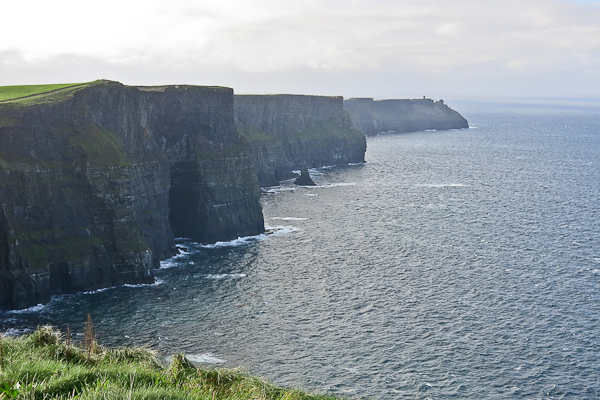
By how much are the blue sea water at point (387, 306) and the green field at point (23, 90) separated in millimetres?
29212

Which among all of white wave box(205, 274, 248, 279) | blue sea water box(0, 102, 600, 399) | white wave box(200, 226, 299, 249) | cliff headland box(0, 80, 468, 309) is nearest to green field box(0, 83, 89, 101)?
cliff headland box(0, 80, 468, 309)

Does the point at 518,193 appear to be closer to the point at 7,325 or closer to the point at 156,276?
the point at 156,276

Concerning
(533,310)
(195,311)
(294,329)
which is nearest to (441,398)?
(294,329)

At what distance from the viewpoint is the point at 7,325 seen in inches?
2454

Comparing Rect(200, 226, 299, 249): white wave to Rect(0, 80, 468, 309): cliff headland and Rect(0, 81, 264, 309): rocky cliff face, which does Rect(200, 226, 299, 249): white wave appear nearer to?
Rect(0, 80, 468, 309): cliff headland

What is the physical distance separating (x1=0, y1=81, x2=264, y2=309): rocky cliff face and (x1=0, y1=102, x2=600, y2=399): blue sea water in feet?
11.2

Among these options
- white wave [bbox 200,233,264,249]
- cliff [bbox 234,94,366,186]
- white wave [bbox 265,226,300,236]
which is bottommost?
white wave [bbox 200,233,264,249]

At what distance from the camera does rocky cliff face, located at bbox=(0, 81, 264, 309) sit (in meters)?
71.2

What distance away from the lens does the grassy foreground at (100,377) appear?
673 inches

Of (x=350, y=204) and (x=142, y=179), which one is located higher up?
(x=142, y=179)

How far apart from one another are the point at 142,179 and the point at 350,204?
5301 centimetres

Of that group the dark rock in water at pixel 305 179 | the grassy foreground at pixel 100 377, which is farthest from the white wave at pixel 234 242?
the grassy foreground at pixel 100 377

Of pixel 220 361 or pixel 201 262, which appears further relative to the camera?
pixel 201 262

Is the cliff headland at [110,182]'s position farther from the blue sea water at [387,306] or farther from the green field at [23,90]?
the blue sea water at [387,306]
